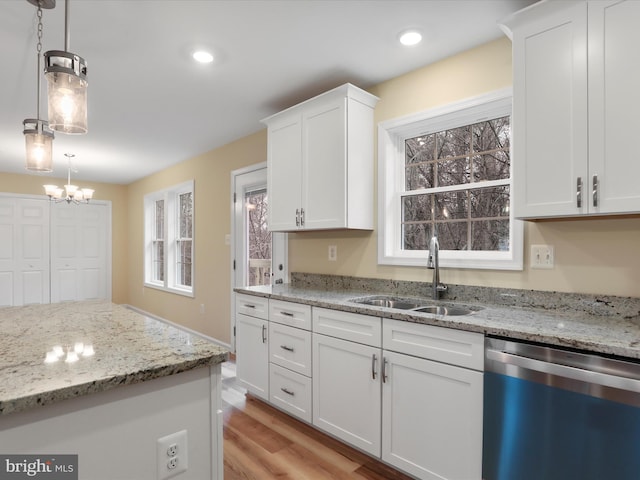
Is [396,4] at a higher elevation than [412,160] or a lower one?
higher

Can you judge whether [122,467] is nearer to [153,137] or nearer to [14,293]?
[153,137]

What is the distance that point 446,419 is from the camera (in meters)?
A: 1.73

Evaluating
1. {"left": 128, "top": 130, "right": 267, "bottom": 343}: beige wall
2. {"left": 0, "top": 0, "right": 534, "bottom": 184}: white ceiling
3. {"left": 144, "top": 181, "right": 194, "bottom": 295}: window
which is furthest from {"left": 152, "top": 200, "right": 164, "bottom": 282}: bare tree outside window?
{"left": 0, "top": 0, "right": 534, "bottom": 184}: white ceiling

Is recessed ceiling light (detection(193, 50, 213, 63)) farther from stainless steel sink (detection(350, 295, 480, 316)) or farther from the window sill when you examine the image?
the window sill

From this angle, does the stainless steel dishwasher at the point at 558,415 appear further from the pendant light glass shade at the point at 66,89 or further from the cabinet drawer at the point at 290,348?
the pendant light glass shade at the point at 66,89

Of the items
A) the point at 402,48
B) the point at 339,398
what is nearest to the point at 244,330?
the point at 339,398

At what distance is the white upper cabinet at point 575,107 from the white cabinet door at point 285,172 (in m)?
1.57

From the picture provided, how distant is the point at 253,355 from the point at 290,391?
480 mm

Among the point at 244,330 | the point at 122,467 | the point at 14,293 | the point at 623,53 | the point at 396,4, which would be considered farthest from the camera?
the point at 14,293

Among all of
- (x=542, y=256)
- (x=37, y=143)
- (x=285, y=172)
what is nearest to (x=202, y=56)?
(x=285, y=172)

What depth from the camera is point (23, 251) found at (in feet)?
19.7

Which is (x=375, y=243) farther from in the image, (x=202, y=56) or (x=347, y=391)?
(x=202, y=56)

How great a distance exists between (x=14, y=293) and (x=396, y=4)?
23.2 ft

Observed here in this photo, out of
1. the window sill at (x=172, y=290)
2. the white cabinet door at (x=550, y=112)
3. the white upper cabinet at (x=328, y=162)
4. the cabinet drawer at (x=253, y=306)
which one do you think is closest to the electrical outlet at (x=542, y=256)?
the white cabinet door at (x=550, y=112)
